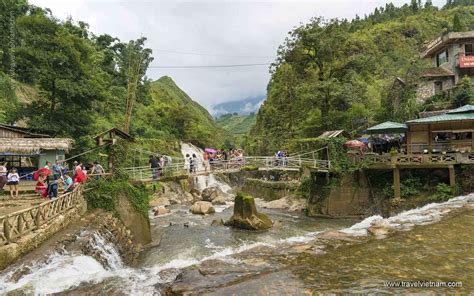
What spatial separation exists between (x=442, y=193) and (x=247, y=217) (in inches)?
448

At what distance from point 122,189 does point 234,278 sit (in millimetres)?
9998

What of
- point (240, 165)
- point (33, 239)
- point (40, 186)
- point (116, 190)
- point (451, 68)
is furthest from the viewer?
point (451, 68)

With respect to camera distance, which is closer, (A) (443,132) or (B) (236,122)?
(A) (443,132)

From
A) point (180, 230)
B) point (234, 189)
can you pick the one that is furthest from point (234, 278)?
point (234, 189)

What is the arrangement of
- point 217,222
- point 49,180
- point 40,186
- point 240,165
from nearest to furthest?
point 49,180, point 40,186, point 217,222, point 240,165

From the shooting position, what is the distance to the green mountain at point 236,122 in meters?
130

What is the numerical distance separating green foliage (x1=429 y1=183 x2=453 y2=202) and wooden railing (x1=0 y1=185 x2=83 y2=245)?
62.5ft

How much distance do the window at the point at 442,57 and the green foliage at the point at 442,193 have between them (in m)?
22.3

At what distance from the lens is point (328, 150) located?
22.7 metres

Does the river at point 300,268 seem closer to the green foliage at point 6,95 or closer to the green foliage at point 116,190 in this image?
the green foliage at point 116,190

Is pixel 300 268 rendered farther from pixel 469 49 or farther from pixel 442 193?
pixel 469 49

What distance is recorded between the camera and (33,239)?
9766 millimetres

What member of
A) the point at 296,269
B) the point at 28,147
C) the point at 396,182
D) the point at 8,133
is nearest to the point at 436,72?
the point at 396,182

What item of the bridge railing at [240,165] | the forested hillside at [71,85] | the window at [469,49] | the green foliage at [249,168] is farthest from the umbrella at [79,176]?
the window at [469,49]
